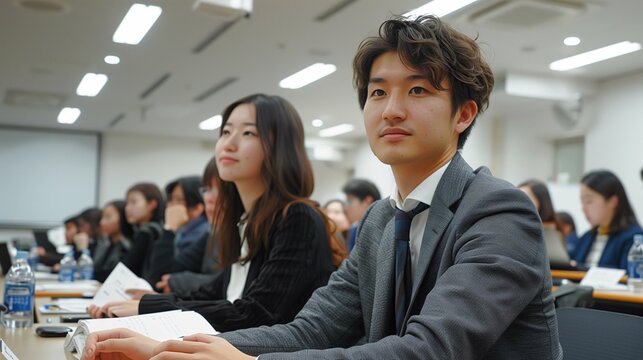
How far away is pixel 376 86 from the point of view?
51.4 inches

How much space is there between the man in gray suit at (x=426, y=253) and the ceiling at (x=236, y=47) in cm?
297

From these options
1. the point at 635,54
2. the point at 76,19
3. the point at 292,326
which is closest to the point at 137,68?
the point at 76,19

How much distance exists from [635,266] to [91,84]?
7.83 m

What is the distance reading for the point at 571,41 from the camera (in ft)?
22.7

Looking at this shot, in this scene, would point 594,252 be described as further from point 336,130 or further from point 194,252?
point 336,130

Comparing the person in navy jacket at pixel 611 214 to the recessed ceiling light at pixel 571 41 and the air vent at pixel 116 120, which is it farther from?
the air vent at pixel 116 120

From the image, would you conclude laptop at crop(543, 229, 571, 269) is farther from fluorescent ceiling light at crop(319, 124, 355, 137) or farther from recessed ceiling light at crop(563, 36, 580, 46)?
fluorescent ceiling light at crop(319, 124, 355, 137)

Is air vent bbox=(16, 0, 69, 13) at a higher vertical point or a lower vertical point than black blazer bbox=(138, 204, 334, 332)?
higher

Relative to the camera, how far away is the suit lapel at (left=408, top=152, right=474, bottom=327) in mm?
1164

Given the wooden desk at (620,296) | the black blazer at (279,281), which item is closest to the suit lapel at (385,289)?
the black blazer at (279,281)

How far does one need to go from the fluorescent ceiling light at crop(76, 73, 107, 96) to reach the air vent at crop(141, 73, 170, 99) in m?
0.69

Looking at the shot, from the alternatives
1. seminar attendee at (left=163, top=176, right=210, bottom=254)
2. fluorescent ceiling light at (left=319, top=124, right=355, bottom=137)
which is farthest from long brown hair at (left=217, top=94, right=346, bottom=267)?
fluorescent ceiling light at (left=319, top=124, right=355, bottom=137)

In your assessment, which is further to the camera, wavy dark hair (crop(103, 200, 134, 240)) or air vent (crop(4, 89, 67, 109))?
→ air vent (crop(4, 89, 67, 109))

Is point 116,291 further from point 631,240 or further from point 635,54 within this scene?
point 635,54
